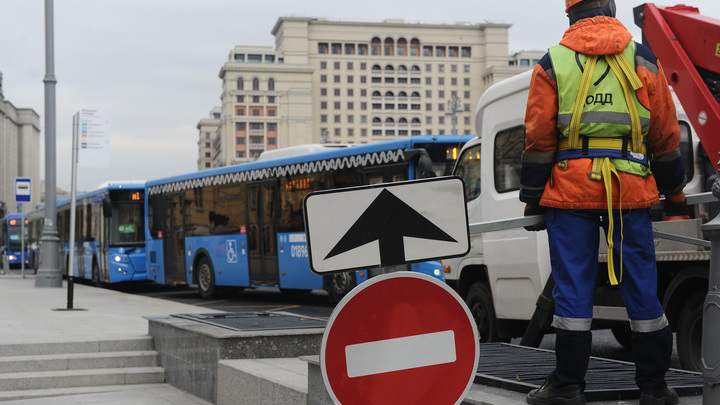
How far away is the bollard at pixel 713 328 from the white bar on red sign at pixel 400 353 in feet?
2.85

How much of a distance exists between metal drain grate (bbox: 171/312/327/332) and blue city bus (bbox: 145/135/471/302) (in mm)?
5481

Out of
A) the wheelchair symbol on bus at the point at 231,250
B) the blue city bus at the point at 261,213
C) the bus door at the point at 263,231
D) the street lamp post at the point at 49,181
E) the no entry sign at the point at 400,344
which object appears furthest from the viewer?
the street lamp post at the point at 49,181

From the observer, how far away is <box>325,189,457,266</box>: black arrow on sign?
3182mm

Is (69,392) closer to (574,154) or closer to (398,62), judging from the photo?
(574,154)

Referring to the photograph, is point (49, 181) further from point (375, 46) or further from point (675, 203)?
point (375, 46)

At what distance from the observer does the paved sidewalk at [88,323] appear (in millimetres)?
8438

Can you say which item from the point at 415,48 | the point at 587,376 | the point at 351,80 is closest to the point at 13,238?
the point at 587,376

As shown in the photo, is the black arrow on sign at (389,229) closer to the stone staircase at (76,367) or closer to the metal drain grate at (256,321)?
the metal drain grate at (256,321)

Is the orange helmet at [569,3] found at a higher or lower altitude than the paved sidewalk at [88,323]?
higher

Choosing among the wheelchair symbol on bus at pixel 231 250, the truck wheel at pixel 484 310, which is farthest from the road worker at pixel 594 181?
the wheelchair symbol on bus at pixel 231 250

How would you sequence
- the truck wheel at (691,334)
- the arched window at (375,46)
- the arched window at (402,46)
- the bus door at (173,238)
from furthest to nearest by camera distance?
the arched window at (402,46) → the arched window at (375,46) → the bus door at (173,238) → the truck wheel at (691,334)

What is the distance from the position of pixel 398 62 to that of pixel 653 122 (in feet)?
525

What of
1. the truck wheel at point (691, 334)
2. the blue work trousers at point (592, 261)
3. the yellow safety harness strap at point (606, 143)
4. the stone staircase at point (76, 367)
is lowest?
the stone staircase at point (76, 367)

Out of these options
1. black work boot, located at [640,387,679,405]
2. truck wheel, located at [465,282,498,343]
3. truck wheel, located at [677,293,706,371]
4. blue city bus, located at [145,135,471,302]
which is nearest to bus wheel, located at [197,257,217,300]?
blue city bus, located at [145,135,471,302]
